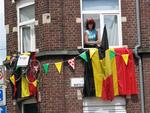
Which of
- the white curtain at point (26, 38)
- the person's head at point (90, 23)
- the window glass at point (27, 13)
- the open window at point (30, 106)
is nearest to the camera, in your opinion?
the person's head at point (90, 23)

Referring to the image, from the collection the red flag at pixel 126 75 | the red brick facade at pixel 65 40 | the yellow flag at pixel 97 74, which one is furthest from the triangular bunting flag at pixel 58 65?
the red flag at pixel 126 75

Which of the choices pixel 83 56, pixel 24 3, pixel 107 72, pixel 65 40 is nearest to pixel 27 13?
pixel 24 3

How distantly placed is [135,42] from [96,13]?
171 cm

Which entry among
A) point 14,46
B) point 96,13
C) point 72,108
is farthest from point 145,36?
point 14,46

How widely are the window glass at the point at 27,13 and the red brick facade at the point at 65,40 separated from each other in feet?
1.99

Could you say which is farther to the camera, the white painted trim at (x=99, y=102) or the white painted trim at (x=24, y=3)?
the white painted trim at (x=24, y=3)

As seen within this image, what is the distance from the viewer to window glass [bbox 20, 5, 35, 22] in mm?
21922

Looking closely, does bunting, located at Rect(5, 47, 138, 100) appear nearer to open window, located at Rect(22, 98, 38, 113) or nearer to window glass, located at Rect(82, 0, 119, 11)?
open window, located at Rect(22, 98, 38, 113)

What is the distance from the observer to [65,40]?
20.6m

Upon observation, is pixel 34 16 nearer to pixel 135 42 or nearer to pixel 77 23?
pixel 77 23

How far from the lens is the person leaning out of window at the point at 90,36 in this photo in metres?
20.9

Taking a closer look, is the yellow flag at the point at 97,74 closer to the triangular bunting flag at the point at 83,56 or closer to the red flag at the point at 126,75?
the triangular bunting flag at the point at 83,56

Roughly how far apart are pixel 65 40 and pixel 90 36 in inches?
36.6

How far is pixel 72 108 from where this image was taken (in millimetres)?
20312
